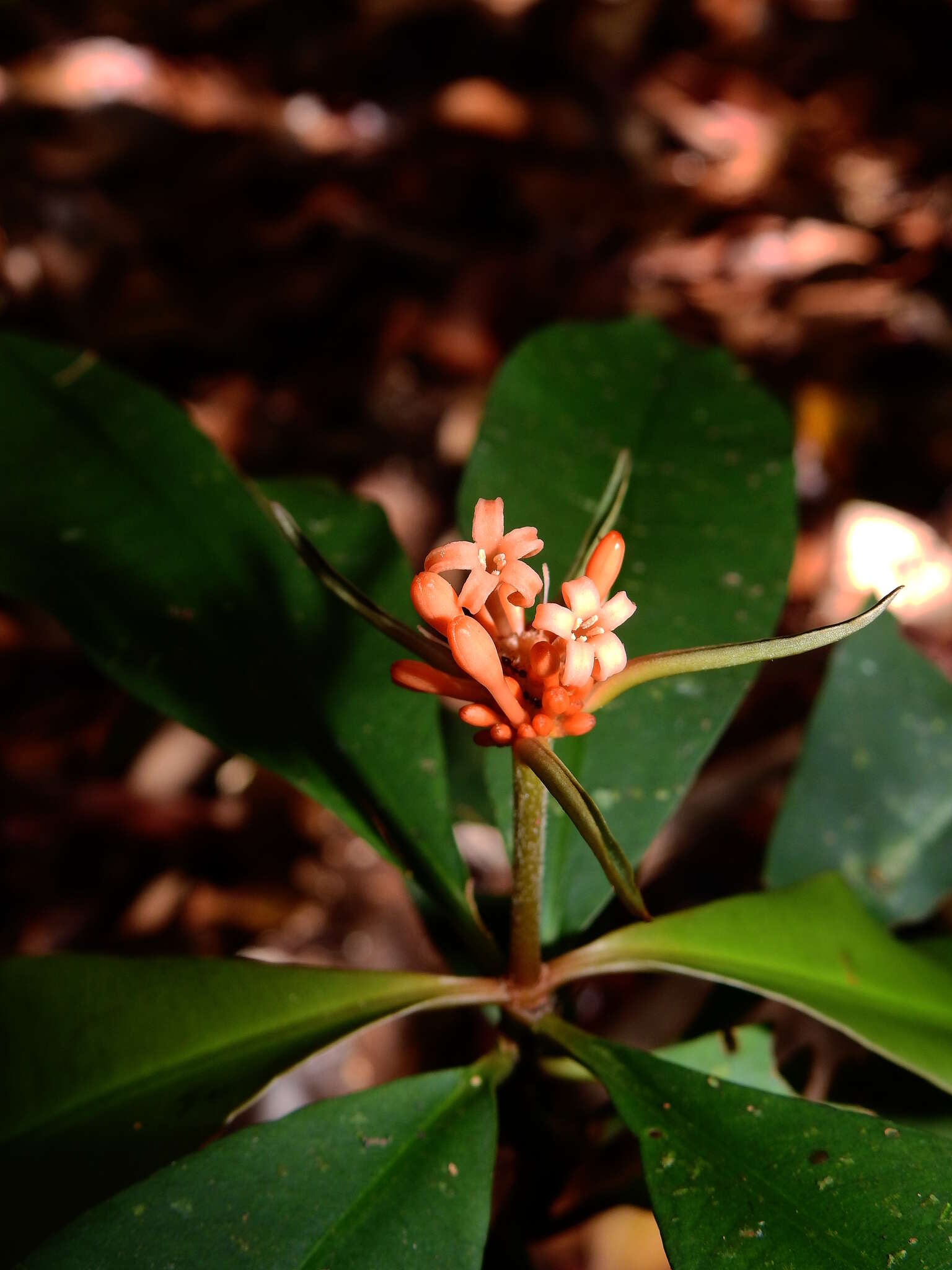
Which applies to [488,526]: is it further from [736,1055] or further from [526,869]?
[736,1055]

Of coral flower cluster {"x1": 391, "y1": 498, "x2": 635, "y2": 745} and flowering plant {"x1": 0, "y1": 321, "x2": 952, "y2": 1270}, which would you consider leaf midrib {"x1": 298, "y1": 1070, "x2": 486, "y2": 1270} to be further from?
coral flower cluster {"x1": 391, "y1": 498, "x2": 635, "y2": 745}

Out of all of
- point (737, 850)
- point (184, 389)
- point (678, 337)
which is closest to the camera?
point (678, 337)

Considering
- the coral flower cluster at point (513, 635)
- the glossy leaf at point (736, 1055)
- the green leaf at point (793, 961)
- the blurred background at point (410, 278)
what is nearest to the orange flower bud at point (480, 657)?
the coral flower cluster at point (513, 635)

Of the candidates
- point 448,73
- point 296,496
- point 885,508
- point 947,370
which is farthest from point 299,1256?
point 448,73

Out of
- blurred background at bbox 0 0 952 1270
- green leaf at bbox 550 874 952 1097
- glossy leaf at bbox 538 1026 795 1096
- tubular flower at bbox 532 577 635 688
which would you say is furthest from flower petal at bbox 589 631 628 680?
blurred background at bbox 0 0 952 1270

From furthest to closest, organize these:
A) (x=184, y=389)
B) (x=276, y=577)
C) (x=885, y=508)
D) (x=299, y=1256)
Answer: (x=184, y=389)
(x=885, y=508)
(x=276, y=577)
(x=299, y=1256)

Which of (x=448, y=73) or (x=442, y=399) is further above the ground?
(x=448, y=73)

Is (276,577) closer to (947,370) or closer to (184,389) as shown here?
(184,389)

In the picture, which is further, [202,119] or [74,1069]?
[202,119]
